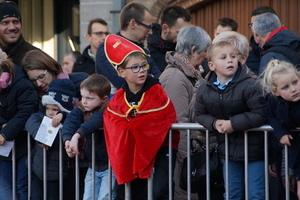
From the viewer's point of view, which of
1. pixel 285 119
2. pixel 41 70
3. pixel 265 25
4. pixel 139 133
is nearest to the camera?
pixel 285 119

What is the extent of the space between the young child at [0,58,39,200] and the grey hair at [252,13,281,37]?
2305mm

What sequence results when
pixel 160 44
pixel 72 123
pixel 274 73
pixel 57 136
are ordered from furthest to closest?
1. pixel 160 44
2. pixel 57 136
3. pixel 72 123
4. pixel 274 73

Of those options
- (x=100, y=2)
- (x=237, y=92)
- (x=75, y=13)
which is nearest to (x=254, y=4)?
(x=100, y=2)

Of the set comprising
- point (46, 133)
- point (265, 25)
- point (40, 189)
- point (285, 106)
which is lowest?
point (40, 189)

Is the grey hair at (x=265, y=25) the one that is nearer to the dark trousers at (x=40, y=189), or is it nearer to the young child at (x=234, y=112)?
the young child at (x=234, y=112)

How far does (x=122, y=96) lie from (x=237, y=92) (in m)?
0.98

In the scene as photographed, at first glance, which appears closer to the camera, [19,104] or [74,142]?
[74,142]

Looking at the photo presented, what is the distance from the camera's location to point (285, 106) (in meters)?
4.31

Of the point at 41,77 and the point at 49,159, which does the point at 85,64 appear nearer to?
the point at 41,77

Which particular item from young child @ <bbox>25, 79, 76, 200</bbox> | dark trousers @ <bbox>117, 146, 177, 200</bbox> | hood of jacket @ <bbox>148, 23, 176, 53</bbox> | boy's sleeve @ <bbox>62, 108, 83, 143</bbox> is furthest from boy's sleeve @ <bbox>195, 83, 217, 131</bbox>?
hood of jacket @ <bbox>148, 23, 176, 53</bbox>

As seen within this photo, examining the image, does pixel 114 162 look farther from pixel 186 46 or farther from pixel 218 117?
pixel 186 46

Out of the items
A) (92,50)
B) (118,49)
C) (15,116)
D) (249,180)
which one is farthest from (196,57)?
(92,50)

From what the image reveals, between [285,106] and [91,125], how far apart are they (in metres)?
1.63

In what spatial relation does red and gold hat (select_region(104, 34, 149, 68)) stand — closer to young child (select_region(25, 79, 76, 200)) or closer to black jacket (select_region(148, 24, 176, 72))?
young child (select_region(25, 79, 76, 200))
